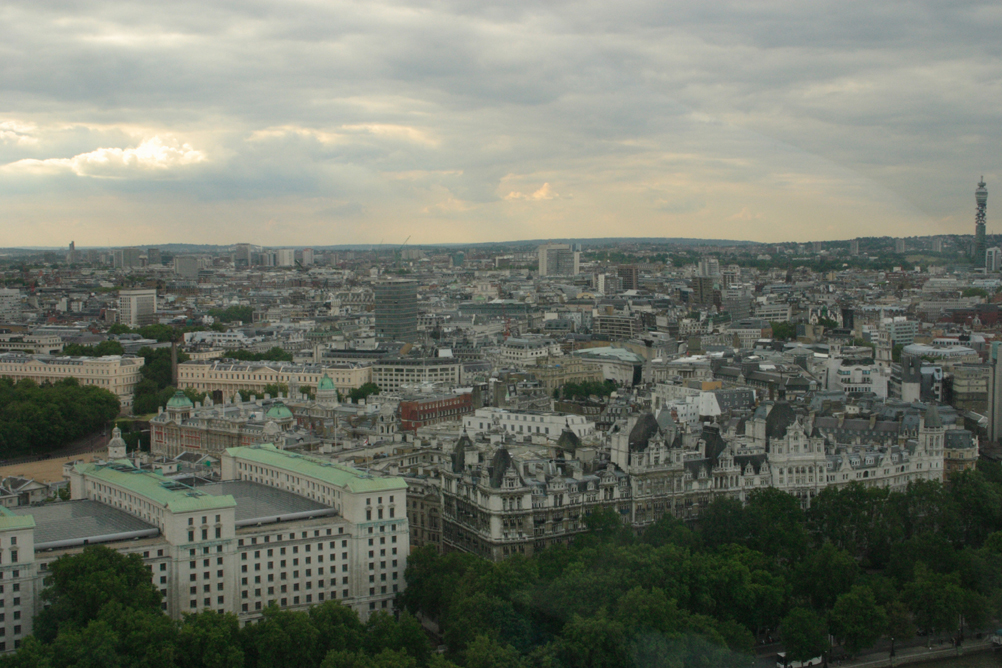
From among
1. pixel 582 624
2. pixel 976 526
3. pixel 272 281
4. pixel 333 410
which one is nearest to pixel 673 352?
pixel 333 410

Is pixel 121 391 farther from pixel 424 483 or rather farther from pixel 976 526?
pixel 976 526

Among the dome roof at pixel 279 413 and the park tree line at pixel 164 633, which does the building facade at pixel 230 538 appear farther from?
the dome roof at pixel 279 413

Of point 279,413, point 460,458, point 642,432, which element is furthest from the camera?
point 279,413

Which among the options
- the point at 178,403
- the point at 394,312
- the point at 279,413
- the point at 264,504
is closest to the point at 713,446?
the point at 264,504

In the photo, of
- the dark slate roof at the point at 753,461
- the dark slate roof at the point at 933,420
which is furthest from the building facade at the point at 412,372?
the dark slate roof at the point at 933,420

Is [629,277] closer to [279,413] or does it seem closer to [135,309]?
[135,309]
